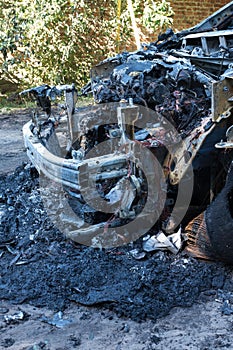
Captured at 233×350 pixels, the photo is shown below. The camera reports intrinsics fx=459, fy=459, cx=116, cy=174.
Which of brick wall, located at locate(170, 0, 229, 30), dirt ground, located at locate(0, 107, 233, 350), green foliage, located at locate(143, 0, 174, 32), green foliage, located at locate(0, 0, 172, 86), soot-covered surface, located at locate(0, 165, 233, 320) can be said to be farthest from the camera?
brick wall, located at locate(170, 0, 229, 30)

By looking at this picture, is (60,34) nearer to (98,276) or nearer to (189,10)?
(189,10)

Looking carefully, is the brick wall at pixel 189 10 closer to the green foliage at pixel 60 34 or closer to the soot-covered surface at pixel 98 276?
the green foliage at pixel 60 34

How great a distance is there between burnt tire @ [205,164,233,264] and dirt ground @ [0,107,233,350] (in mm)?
189

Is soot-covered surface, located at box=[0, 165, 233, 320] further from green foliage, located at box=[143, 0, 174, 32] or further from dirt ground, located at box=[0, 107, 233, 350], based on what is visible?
green foliage, located at box=[143, 0, 174, 32]

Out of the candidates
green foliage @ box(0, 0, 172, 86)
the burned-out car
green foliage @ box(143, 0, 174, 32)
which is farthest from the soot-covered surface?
green foliage @ box(143, 0, 174, 32)

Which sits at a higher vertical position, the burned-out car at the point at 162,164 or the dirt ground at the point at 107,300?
the burned-out car at the point at 162,164

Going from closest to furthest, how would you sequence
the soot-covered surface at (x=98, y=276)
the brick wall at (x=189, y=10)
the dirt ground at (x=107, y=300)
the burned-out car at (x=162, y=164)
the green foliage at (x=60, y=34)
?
the dirt ground at (x=107, y=300)
the soot-covered surface at (x=98, y=276)
the burned-out car at (x=162, y=164)
the green foliage at (x=60, y=34)
the brick wall at (x=189, y=10)

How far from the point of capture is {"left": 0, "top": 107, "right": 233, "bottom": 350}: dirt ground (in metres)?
2.62

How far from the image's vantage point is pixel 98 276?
322 cm

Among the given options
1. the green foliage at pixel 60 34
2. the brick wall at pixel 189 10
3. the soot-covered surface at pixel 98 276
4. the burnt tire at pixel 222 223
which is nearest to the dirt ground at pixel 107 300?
the soot-covered surface at pixel 98 276

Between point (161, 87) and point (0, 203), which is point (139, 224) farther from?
point (0, 203)

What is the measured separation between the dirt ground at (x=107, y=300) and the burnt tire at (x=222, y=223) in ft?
0.62

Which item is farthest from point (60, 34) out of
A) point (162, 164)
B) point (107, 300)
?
point (107, 300)

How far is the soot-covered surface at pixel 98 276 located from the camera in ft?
9.74
